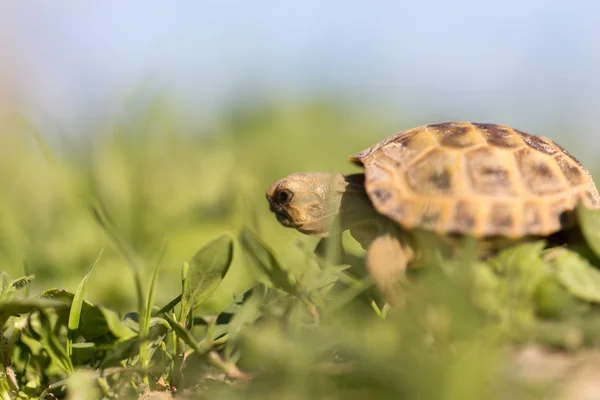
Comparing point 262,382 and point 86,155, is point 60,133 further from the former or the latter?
point 262,382

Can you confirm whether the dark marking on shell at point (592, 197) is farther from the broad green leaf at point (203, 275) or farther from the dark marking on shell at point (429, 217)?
the broad green leaf at point (203, 275)

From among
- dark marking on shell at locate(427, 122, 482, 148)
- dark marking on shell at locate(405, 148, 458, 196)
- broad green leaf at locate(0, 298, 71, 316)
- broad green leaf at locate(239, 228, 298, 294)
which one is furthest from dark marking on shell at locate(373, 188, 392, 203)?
broad green leaf at locate(0, 298, 71, 316)

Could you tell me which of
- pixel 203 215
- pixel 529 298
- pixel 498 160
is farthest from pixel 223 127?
pixel 529 298

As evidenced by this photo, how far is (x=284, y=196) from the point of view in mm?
3633

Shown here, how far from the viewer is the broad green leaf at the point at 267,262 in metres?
2.57

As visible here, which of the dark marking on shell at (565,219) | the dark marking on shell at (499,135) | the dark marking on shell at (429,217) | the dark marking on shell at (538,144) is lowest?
the dark marking on shell at (565,219)

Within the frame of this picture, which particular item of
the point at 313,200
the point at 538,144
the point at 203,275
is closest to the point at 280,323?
the point at 203,275

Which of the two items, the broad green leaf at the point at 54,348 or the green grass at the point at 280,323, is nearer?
the green grass at the point at 280,323

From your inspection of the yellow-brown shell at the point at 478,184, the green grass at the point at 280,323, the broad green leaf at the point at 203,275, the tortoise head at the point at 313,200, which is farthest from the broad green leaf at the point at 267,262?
the tortoise head at the point at 313,200

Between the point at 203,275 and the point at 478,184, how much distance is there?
132 centimetres

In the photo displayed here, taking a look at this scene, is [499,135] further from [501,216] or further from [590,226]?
[590,226]

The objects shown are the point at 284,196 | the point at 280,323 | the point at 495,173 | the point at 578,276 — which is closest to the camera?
the point at 578,276

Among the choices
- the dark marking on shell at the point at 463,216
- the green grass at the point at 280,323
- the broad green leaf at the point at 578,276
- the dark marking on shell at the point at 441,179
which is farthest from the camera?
the dark marking on shell at the point at 441,179

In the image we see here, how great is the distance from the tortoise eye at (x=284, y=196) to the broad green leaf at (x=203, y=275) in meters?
0.88
